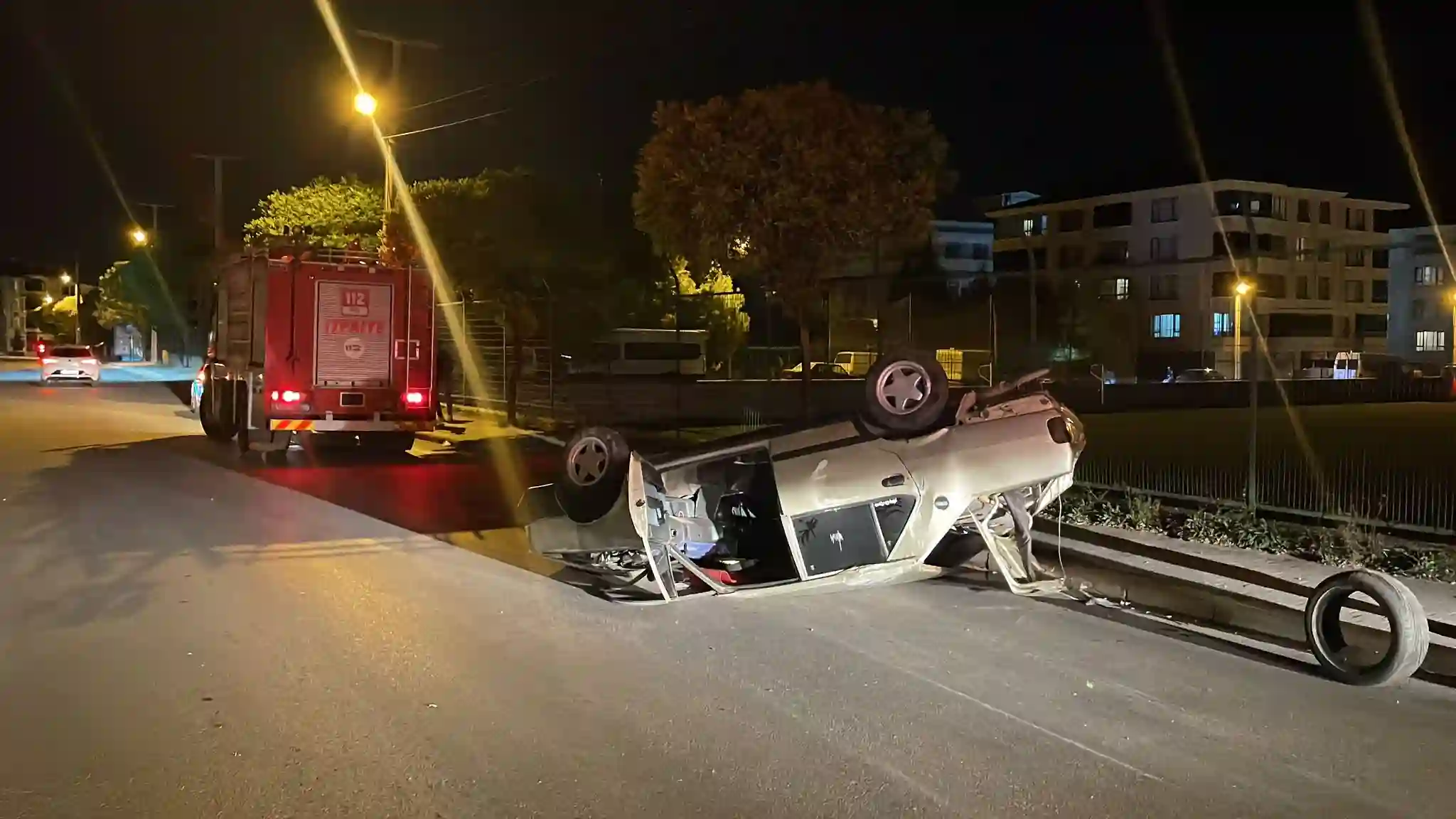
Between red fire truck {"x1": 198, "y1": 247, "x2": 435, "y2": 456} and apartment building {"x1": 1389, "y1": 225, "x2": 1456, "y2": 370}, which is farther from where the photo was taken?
apartment building {"x1": 1389, "y1": 225, "x2": 1456, "y2": 370}

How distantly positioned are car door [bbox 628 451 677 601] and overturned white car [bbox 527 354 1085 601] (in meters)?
0.01

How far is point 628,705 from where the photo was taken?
21.2 ft

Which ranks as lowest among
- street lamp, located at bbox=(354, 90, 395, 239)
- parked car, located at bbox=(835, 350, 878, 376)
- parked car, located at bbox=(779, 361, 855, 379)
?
parked car, located at bbox=(779, 361, 855, 379)

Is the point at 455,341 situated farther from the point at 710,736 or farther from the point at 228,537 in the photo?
the point at 710,736

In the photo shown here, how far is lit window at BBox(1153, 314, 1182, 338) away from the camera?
53.5 m

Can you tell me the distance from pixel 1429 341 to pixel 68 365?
5855cm

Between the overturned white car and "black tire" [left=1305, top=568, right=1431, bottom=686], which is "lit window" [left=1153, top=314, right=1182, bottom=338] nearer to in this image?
the overturned white car

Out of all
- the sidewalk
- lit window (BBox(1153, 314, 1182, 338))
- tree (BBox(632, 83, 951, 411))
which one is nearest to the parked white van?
lit window (BBox(1153, 314, 1182, 338))

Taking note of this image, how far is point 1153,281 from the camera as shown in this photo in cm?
5306

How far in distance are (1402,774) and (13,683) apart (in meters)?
6.58

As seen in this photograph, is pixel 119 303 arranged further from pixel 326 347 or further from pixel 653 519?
pixel 653 519

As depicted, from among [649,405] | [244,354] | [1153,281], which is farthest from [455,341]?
[1153,281]

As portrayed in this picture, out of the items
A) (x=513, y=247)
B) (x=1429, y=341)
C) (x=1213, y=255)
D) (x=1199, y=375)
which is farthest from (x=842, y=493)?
(x=1429, y=341)

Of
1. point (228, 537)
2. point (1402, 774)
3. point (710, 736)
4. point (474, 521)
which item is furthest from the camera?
point (474, 521)
